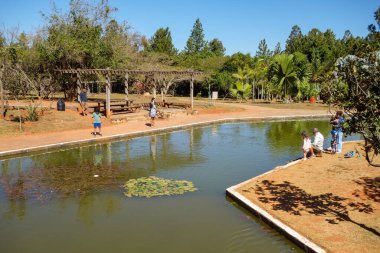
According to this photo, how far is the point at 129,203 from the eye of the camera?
9.62 metres

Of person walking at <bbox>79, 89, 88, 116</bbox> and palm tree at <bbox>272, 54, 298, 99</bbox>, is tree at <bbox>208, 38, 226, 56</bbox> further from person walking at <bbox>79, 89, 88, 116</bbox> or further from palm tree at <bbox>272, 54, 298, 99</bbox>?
person walking at <bbox>79, 89, 88, 116</bbox>

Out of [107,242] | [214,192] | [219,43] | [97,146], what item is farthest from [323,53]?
[107,242]

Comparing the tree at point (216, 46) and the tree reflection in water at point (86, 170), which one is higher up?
the tree at point (216, 46)

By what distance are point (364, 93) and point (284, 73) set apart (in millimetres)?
33682

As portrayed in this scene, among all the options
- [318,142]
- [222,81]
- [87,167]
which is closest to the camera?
[87,167]

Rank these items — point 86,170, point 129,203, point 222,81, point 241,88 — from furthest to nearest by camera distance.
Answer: point 222,81, point 241,88, point 86,170, point 129,203

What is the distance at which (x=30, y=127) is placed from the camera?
65.0 ft

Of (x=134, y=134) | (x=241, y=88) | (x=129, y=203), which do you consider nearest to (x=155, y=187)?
(x=129, y=203)

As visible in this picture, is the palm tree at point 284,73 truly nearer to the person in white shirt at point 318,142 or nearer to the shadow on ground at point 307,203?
the person in white shirt at point 318,142

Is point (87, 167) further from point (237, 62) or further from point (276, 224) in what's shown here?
point (237, 62)

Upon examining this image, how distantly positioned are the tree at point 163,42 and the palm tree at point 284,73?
3051 cm

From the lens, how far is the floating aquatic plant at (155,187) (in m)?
10.4

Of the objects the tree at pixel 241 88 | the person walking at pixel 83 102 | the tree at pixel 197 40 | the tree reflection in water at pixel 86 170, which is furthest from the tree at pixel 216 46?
the tree reflection in water at pixel 86 170

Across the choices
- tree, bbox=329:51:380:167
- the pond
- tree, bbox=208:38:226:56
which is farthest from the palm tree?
tree, bbox=208:38:226:56
